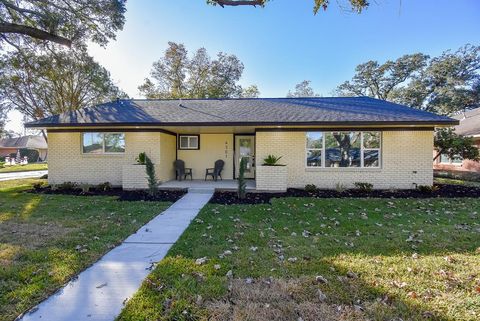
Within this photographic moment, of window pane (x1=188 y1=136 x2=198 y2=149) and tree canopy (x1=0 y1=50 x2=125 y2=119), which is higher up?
tree canopy (x1=0 y1=50 x2=125 y2=119)

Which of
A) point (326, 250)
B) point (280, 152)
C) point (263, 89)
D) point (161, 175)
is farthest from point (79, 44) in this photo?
point (263, 89)

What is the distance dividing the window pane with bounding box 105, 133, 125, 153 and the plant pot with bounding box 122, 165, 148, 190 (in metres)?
1.41

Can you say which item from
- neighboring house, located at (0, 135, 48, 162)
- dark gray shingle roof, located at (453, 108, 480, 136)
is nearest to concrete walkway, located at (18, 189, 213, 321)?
dark gray shingle roof, located at (453, 108, 480, 136)

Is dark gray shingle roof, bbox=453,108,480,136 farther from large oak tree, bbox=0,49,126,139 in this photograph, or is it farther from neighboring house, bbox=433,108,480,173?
large oak tree, bbox=0,49,126,139

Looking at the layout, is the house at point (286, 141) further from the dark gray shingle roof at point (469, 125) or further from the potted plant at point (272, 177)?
the dark gray shingle roof at point (469, 125)

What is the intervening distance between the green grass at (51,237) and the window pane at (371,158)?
8.13 meters

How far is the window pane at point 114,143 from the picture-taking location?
11359mm

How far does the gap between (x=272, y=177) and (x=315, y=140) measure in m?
2.56

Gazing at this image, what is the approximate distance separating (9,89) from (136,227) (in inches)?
885

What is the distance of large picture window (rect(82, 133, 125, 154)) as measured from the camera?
37.3 feet

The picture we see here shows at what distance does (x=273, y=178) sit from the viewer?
9906 mm

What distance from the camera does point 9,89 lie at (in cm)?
1992

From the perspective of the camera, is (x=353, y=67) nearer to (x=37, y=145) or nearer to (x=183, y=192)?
(x=183, y=192)

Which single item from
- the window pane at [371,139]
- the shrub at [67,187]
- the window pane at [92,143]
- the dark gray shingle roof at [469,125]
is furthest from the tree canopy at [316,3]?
the dark gray shingle roof at [469,125]
